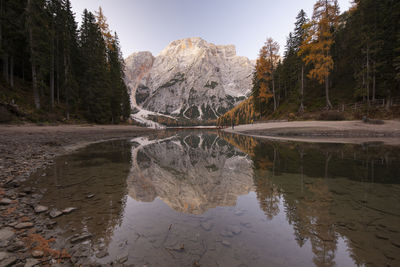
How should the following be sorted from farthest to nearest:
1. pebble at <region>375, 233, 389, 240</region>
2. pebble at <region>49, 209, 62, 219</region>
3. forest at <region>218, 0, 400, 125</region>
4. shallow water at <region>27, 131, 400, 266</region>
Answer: forest at <region>218, 0, 400, 125</region> → pebble at <region>49, 209, 62, 219</region> → pebble at <region>375, 233, 389, 240</region> → shallow water at <region>27, 131, 400, 266</region>

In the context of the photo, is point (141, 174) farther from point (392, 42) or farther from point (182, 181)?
point (392, 42)

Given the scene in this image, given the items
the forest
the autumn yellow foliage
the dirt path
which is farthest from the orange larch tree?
the autumn yellow foliage

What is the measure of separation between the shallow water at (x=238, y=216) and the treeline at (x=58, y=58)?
2876cm

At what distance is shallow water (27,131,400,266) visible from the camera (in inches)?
93.4

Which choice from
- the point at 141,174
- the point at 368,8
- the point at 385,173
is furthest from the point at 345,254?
the point at 368,8

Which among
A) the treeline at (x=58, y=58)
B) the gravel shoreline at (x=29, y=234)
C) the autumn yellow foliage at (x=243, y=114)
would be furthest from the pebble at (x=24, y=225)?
the autumn yellow foliage at (x=243, y=114)

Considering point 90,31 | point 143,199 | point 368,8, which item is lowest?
point 143,199

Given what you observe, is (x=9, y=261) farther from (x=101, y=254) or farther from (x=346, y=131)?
(x=346, y=131)

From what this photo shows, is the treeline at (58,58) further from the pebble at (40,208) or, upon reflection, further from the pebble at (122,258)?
the pebble at (122,258)

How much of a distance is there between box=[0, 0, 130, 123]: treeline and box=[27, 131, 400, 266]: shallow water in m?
28.8

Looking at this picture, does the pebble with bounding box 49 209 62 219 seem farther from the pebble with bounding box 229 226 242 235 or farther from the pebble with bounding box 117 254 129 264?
the pebble with bounding box 229 226 242 235

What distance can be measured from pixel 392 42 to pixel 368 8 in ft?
25.0

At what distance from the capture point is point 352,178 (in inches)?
212

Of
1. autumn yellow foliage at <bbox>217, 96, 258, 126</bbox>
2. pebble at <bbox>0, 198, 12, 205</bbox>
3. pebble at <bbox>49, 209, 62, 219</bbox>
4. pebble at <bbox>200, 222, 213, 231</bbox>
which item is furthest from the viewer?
autumn yellow foliage at <bbox>217, 96, 258, 126</bbox>
